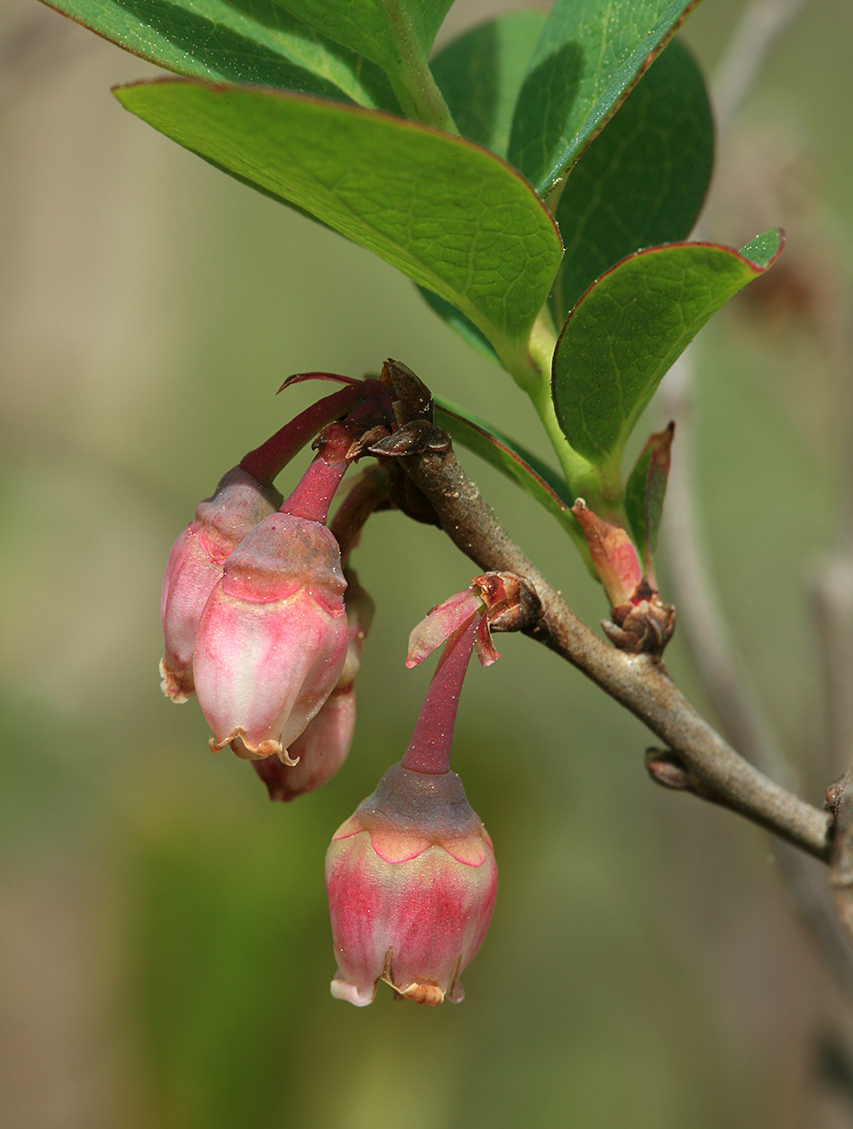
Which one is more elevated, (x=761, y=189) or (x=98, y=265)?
(x=761, y=189)

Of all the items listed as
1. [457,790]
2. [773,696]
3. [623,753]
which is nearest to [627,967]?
[623,753]

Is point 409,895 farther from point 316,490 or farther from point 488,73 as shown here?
point 488,73

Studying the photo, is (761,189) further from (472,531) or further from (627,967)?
(627,967)

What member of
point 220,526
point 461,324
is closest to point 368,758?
point 461,324

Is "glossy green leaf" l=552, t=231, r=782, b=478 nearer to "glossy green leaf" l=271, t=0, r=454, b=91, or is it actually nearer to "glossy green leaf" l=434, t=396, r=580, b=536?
"glossy green leaf" l=434, t=396, r=580, b=536

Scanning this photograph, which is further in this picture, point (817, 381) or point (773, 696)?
point (773, 696)

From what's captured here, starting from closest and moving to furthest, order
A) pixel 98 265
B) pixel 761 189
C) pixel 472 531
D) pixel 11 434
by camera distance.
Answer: pixel 472 531 → pixel 761 189 → pixel 11 434 → pixel 98 265
